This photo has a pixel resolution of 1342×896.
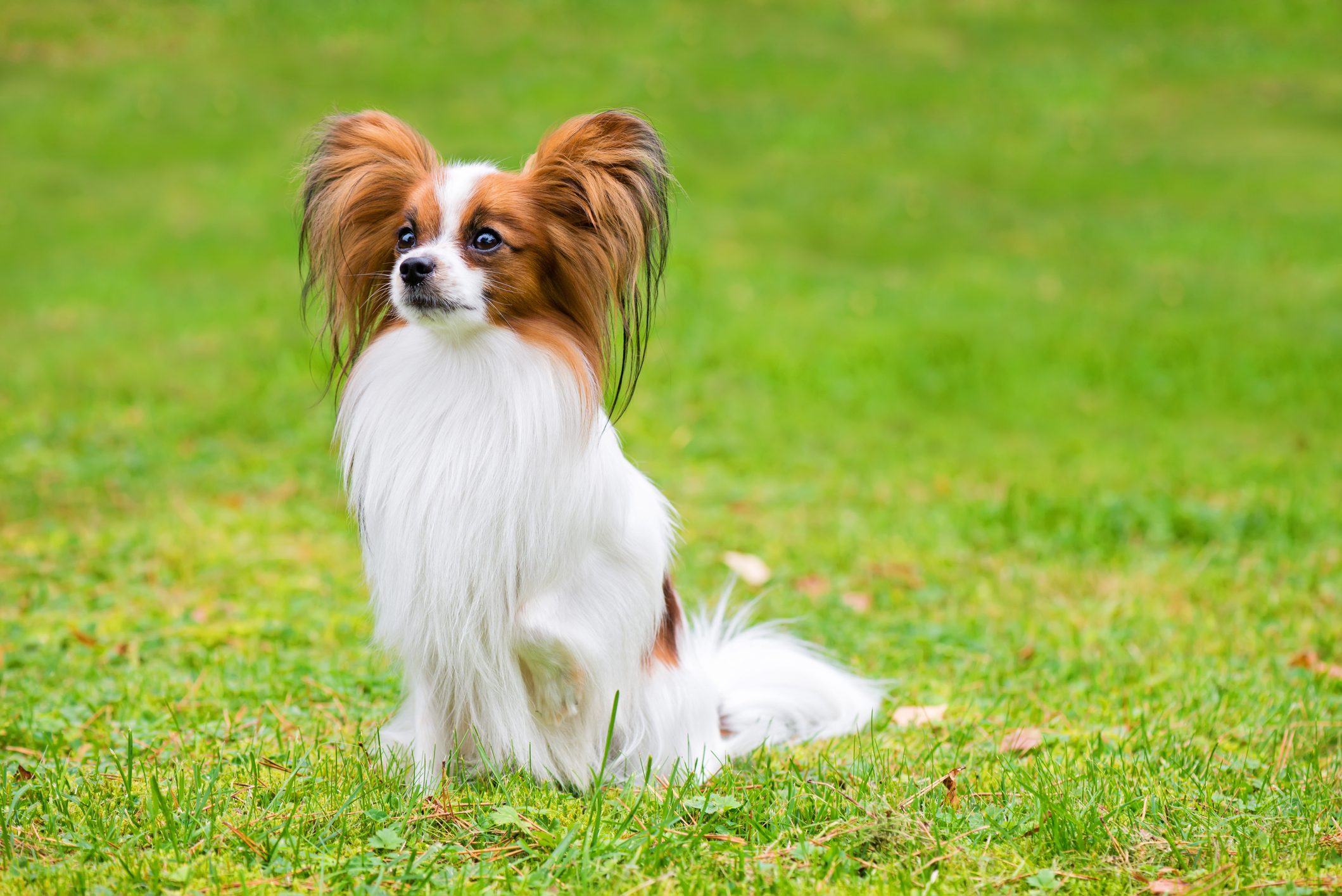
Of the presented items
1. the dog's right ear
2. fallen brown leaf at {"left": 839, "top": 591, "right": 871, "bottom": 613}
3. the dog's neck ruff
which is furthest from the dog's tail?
the dog's right ear

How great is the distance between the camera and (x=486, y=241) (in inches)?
133

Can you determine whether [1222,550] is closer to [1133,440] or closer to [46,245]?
[1133,440]

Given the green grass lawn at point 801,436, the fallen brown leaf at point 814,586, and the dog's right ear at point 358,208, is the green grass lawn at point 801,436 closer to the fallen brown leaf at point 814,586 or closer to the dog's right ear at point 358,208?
the fallen brown leaf at point 814,586

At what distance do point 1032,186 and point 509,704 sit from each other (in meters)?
12.5

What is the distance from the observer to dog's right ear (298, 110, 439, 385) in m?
3.53

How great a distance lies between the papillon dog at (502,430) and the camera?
3.37 m

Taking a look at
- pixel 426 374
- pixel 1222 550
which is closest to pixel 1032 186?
pixel 1222 550

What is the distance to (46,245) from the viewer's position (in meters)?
12.6

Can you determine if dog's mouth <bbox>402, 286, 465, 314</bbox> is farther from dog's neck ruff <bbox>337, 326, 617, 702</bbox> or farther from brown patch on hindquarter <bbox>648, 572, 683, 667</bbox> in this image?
brown patch on hindquarter <bbox>648, 572, 683, 667</bbox>

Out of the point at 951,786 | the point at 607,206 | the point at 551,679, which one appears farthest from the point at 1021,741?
the point at 607,206

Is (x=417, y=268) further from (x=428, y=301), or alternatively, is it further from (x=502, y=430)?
(x=502, y=430)

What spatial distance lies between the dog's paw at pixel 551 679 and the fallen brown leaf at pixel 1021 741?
1.33 m

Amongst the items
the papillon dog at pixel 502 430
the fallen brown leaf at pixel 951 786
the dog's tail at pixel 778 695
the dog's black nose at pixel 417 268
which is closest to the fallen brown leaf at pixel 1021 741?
the dog's tail at pixel 778 695

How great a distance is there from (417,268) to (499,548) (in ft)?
2.44
